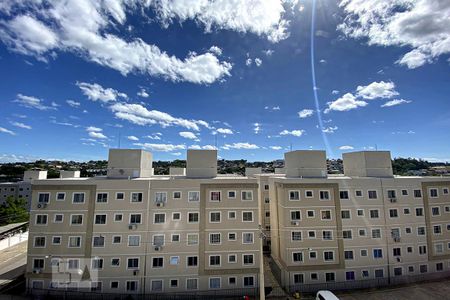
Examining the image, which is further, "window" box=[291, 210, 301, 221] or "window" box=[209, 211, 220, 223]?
"window" box=[291, 210, 301, 221]

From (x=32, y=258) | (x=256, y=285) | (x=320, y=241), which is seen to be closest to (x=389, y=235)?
(x=320, y=241)

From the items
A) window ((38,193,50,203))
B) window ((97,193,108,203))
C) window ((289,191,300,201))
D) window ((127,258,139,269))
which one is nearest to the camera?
window ((127,258,139,269))

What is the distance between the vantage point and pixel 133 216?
2658cm

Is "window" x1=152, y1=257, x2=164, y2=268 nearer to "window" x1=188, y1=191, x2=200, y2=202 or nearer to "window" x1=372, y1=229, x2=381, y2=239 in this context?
"window" x1=188, y1=191, x2=200, y2=202

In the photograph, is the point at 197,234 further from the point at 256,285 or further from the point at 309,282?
the point at 309,282

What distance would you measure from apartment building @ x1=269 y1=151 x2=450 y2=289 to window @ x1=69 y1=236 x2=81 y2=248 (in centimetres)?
2309

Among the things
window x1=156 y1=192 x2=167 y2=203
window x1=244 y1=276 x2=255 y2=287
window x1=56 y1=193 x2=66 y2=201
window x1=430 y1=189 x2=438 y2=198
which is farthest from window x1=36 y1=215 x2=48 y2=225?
window x1=430 y1=189 x2=438 y2=198

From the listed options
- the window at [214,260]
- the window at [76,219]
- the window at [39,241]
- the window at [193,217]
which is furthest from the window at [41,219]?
the window at [214,260]

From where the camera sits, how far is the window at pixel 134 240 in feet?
85.6

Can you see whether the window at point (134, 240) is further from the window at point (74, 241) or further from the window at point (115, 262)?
the window at point (74, 241)

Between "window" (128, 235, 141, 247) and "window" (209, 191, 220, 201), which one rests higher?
"window" (209, 191, 220, 201)

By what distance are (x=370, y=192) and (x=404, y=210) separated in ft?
17.1

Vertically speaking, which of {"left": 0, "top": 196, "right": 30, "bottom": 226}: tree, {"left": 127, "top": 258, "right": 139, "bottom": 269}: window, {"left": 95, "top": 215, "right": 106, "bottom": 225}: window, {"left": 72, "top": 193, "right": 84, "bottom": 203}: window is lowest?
{"left": 127, "top": 258, "right": 139, "bottom": 269}: window

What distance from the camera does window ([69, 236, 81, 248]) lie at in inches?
1009
